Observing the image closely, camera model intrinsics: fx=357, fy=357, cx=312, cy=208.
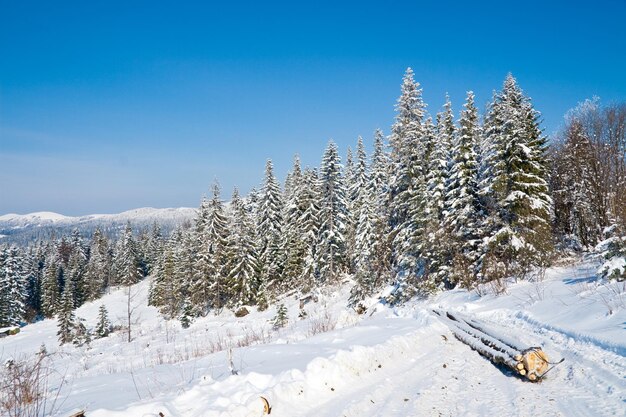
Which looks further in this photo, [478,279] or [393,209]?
[393,209]

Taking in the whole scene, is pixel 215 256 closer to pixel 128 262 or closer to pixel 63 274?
pixel 128 262

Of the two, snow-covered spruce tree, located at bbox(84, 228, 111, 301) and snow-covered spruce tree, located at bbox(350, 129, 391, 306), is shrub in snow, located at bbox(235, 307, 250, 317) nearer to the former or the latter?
snow-covered spruce tree, located at bbox(350, 129, 391, 306)

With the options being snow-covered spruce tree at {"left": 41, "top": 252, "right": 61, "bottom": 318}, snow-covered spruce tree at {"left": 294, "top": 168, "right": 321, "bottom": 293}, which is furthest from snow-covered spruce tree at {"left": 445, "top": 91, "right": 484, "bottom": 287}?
snow-covered spruce tree at {"left": 41, "top": 252, "right": 61, "bottom": 318}

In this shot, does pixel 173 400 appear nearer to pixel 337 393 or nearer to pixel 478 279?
pixel 337 393

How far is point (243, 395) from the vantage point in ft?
16.2

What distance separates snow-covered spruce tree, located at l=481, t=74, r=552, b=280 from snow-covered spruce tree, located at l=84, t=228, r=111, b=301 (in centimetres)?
7674

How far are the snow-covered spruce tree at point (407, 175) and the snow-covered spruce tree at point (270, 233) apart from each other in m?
17.5

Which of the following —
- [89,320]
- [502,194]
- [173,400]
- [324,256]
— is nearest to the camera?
[173,400]

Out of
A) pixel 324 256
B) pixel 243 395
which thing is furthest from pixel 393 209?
pixel 243 395

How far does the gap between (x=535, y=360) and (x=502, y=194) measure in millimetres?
14573

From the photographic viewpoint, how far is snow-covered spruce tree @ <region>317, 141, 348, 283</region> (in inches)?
1312

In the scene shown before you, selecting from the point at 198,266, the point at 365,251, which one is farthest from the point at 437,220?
the point at 198,266

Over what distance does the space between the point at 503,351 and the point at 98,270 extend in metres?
88.0

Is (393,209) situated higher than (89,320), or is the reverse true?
(393,209)
